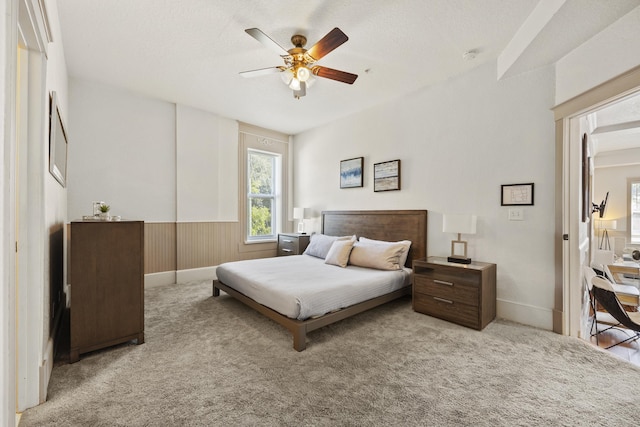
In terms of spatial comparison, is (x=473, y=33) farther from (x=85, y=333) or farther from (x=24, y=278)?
(x=85, y=333)

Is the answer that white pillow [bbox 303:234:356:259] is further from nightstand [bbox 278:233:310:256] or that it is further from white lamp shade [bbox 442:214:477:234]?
white lamp shade [bbox 442:214:477:234]

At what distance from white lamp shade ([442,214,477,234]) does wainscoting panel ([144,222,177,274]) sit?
386 cm

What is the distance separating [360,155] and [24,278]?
3.91m

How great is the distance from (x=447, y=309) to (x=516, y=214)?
119cm

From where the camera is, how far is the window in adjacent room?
579 centimetres

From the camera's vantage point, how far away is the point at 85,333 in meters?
2.02

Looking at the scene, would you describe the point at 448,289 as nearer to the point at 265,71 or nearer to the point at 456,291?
the point at 456,291

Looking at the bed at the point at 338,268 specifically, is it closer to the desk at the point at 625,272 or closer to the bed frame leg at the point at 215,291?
the bed frame leg at the point at 215,291

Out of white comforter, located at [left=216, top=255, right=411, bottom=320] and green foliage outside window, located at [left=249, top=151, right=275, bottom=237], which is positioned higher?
green foliage outside window, located at [left=249, top=151, right=275, bottom=237]

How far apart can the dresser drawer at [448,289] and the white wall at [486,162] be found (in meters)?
0.55

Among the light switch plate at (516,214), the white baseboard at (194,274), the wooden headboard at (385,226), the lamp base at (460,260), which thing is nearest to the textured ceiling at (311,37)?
the light switch plate at (516,214)

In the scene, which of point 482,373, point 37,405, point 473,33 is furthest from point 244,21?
point 482,373

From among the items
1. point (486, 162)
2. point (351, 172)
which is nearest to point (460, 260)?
point (486, 162)

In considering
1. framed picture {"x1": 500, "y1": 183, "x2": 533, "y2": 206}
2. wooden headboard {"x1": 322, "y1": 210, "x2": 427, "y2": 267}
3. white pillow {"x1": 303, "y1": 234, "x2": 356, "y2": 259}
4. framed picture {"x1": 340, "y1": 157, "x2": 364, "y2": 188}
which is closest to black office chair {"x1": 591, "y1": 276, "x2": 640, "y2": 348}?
framed picture {"x1": 500, "y1": 183, "x2": 533, "y2": 206}
